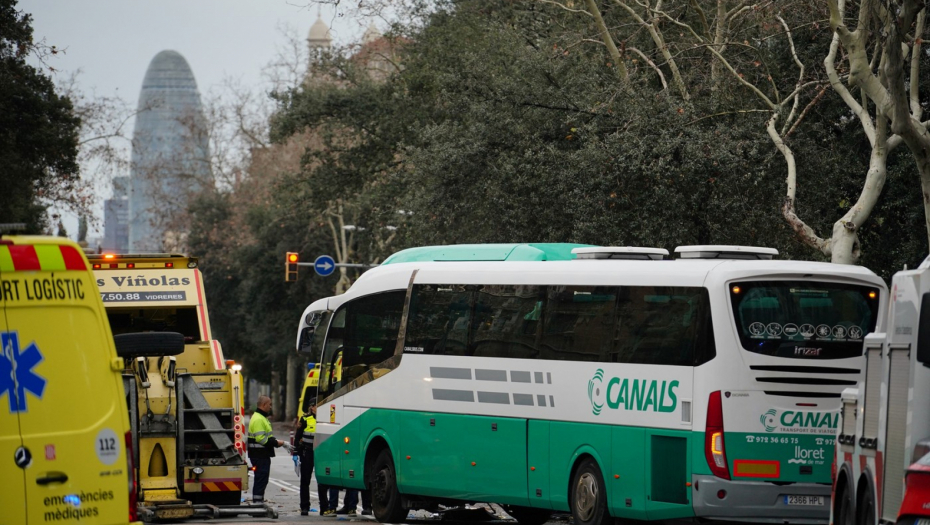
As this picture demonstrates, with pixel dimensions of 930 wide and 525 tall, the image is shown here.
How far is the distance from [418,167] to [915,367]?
19.5 m

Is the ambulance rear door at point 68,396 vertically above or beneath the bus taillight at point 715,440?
above

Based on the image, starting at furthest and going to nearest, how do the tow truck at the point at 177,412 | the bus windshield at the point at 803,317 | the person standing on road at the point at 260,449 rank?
the person standing on road at the point at 260,449, the tow truck at the point at 177,412, the bus windshield at the point at 803,317

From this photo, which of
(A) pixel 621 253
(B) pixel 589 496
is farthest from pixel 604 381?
(A) pixel 621 253

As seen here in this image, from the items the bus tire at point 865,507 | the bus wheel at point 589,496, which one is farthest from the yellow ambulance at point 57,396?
the bus wheel at point 589,496

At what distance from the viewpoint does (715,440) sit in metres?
13.4

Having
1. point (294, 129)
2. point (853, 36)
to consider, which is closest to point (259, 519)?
point (853, 36)

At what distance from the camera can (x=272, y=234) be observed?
61.2 metres

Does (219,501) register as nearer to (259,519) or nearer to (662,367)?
(259,519)

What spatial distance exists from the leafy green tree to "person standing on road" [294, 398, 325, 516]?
13.5m

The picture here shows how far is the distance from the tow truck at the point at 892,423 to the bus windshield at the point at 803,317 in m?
1.40

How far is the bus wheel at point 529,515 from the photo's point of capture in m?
17.8

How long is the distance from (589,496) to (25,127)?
2290cm

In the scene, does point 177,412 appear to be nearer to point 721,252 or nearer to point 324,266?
point 721,252

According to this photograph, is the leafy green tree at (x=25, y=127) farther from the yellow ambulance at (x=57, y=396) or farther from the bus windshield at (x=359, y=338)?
the yellow ambulance at (x=57, y=396)
